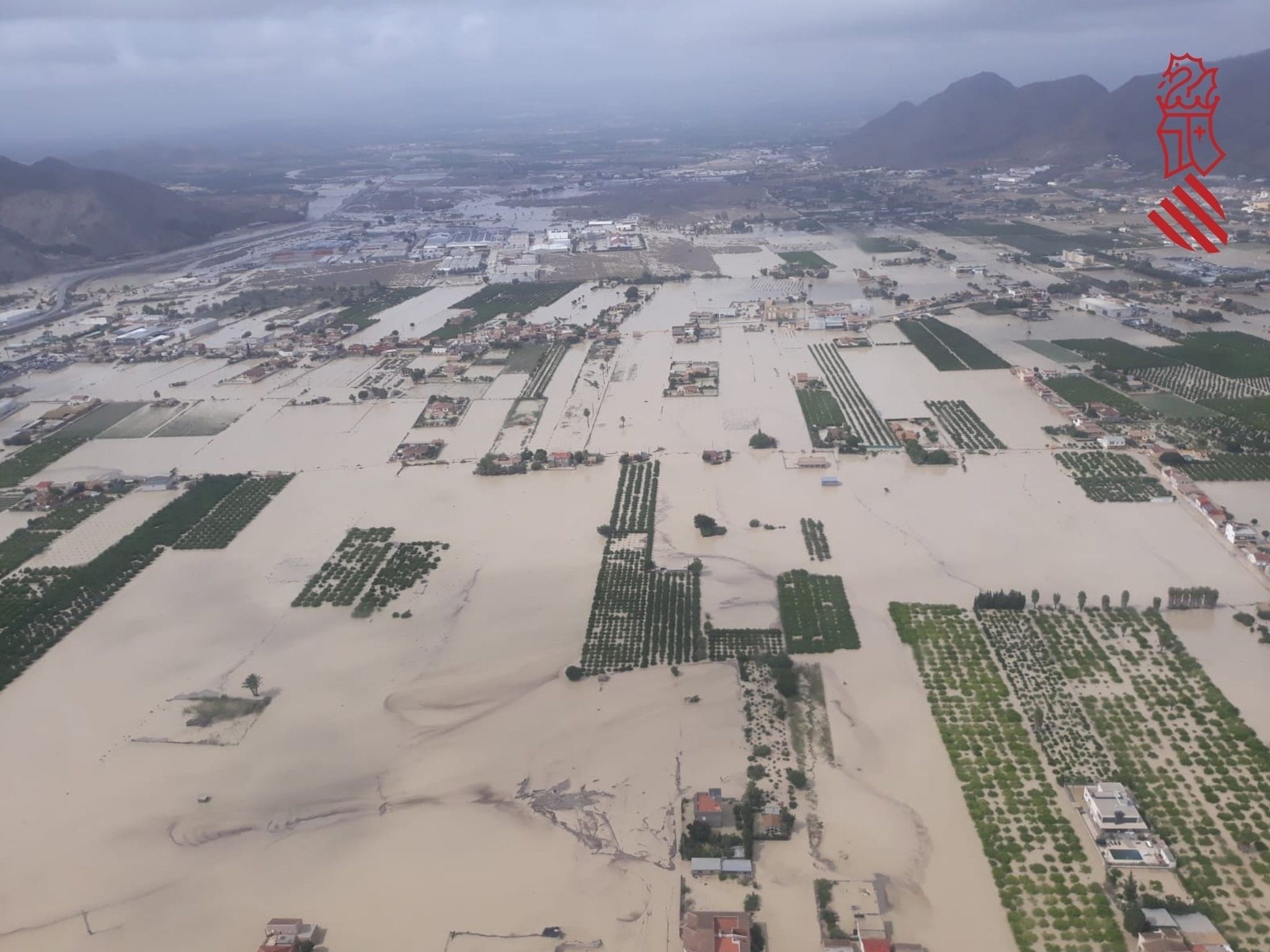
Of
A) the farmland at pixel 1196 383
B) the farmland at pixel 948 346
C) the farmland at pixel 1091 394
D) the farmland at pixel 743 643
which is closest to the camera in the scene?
the farmland at pixel 743 643

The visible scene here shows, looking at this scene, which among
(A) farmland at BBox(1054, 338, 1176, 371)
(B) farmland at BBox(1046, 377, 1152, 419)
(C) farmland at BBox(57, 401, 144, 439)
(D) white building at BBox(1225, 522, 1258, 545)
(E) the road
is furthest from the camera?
(E) the road

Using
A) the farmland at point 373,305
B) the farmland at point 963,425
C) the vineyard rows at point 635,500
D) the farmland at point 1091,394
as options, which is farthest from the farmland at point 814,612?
the farmland at point 373,305

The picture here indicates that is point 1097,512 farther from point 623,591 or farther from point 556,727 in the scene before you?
point 556,727

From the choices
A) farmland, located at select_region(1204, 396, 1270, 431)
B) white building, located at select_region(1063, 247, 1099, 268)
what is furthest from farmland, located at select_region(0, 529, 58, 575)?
white building, located at select_region(1063, 247, 1099, 268)

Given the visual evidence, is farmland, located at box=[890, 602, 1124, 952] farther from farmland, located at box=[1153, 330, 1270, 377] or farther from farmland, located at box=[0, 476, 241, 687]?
farmland, located at box=[1153, 330, 1270, 377]

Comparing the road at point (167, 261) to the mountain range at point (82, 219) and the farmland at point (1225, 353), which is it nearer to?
the mountain range at point (82, 219)

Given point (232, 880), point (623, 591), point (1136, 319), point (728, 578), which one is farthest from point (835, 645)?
point (1136, 319)
